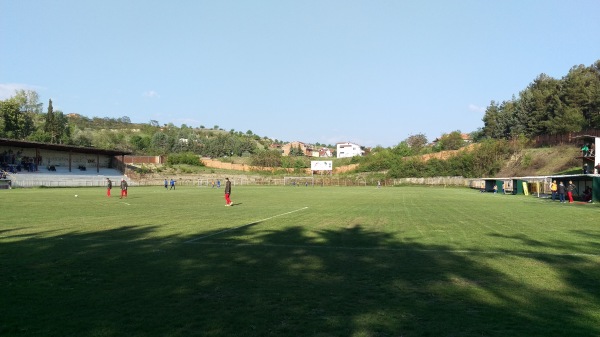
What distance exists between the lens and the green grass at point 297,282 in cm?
543

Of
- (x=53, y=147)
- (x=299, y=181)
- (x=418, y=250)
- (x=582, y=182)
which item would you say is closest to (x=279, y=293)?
(x=418, y=250)

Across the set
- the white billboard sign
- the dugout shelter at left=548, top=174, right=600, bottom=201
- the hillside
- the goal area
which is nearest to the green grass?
the dugout shelter at left=548, top=174, right=600, bottom=201

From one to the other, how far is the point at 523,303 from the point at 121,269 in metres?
6.97

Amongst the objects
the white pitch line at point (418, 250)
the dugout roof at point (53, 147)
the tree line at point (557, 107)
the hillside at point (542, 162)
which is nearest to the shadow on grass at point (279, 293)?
the white pitch line at point (418, 250)

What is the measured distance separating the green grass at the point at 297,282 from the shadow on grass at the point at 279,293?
Result: 0.9 inches

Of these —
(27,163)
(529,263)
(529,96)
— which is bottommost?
(529,263)

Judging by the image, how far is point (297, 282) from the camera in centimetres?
774

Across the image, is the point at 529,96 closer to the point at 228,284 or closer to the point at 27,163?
the point at 27,163

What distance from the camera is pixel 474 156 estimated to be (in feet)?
291

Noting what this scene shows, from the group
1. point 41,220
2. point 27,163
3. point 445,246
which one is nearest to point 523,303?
point 445,246

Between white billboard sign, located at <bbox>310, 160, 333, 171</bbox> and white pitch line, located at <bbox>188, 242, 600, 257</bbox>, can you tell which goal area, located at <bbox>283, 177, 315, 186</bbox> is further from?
white pitch line, located at <bbox>188, 242, 600, 257</bbox>

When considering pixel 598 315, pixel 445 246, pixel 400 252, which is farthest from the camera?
pixel 445 246

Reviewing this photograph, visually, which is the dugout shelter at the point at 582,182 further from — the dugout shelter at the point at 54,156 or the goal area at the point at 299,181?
the dugout shelter at the point at 54,156

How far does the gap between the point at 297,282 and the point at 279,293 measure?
0.84 m
